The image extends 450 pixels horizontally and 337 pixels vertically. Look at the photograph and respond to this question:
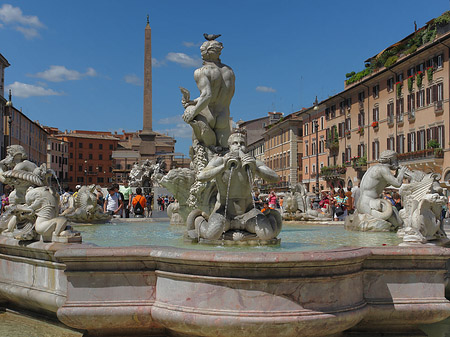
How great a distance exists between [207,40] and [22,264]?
5.10 m

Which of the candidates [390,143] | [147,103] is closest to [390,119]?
[390,143]

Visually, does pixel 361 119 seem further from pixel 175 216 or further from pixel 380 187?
pixel 380 187

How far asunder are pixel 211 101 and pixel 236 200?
3669 mm

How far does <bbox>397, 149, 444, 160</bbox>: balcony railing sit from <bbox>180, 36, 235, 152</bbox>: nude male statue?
28.4 m

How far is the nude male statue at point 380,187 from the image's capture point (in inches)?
321

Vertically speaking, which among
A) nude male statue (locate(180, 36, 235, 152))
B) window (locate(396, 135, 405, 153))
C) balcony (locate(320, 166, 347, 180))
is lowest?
nude male statue (locate(180, 36, 235, 152))

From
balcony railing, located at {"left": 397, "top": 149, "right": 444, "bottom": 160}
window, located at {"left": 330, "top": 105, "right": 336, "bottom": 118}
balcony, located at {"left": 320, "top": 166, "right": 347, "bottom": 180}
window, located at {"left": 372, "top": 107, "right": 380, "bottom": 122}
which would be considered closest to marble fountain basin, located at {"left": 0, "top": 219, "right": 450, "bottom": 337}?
balcony railing, located at {"left": 397, "top": 149, "right": 444, "bottom": 160}

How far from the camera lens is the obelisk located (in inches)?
1769

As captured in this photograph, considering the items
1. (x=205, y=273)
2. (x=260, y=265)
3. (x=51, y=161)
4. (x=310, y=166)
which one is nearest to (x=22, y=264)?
(x=205, y=273)

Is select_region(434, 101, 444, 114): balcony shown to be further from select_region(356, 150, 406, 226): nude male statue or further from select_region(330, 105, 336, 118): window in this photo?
select_region(356, 150, 406, 226): nude male statue

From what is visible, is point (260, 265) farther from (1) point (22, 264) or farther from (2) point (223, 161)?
(1) point (22, 264)

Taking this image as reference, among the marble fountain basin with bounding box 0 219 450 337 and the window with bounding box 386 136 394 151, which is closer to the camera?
the marble fountain basin with bounding box 0 219 450 337

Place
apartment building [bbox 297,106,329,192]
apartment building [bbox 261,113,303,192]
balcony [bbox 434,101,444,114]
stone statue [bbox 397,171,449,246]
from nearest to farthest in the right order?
stone statue [bbox 397,171,449,246]
balcony [bbox 434,101,444,114]
apartment building [bbox 297,106,329,192]
apartment building [bbox 261,113,303,192]

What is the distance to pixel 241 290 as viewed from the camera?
4.22m
